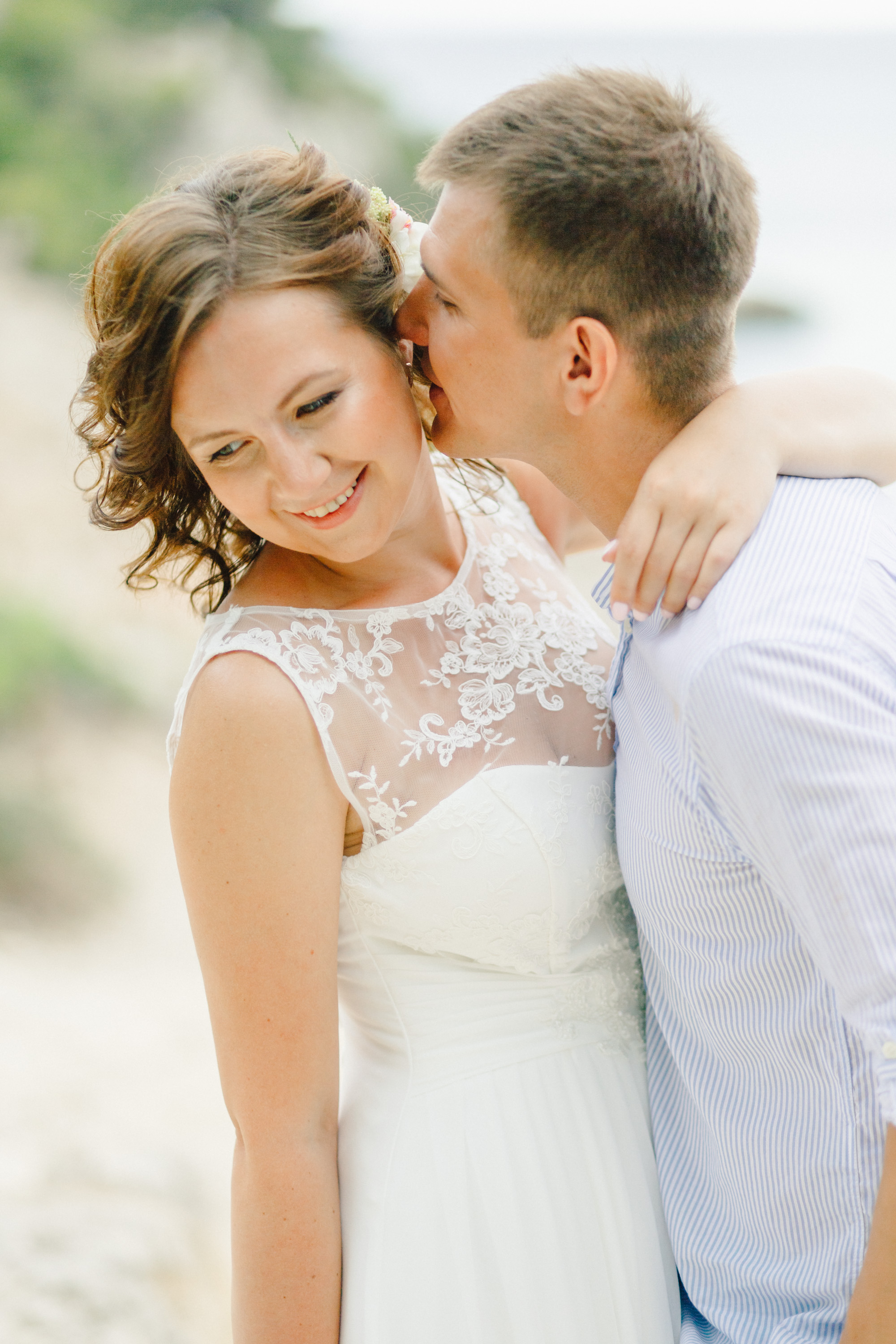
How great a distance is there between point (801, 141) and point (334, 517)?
28602mm

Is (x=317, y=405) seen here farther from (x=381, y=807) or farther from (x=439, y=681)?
(x=381, y=807)

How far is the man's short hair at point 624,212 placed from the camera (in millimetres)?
1548

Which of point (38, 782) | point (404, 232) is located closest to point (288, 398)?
point (404, 232)

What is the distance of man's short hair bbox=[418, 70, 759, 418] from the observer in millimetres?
1548

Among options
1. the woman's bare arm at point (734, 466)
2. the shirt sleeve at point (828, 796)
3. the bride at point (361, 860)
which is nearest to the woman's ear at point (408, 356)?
the bride at point (361, 860)

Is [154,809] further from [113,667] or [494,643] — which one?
[494,643]

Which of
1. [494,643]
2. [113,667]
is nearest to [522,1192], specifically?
[494,643]

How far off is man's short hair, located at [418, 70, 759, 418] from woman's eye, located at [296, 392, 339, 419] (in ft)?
0.97

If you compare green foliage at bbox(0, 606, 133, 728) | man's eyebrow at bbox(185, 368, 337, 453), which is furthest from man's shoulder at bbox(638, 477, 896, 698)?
green foliage at bbox(0, 606, 133, 728)

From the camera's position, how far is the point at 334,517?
5.78ft

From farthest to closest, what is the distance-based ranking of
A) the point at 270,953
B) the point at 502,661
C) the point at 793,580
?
the point at 502,661 → the point at 270,953 → the point at 793,580

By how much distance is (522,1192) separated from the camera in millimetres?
1719

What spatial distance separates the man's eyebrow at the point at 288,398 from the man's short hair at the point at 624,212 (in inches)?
11.2

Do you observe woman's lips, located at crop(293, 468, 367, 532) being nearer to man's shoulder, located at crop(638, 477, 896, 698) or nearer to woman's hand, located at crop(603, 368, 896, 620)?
woman's hand, located at crop(603, 368, 896, 620)
